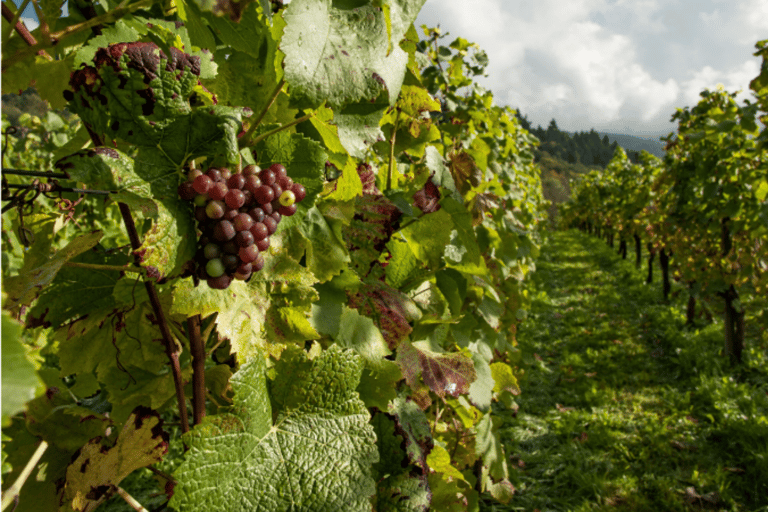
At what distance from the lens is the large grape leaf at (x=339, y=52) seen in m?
0.63

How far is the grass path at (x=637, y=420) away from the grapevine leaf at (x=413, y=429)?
259 cm

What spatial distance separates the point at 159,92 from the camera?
0.66m

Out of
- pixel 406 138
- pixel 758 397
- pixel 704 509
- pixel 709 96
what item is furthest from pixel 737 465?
pixel 709 96

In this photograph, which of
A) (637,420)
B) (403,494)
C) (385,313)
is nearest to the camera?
(403,494)

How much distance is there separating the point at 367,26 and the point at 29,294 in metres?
0.66

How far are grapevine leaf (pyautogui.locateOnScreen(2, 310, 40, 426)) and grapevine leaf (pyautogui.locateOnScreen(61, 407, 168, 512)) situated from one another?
65 cm

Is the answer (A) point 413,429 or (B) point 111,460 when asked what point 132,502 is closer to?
(B) point 111,460

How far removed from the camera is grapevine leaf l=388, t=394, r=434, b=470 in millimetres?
1247

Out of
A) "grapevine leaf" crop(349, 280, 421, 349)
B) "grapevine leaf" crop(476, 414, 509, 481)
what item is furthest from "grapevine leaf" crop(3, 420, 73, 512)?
"grapevine leaf" crop(476, 414, 509, 481)

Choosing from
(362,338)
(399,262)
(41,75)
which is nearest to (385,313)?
(362,338)

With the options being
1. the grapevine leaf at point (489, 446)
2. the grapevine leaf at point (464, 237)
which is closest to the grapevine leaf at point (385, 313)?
the grapevine leaf at point (464, 237)

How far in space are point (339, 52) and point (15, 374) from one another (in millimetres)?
573

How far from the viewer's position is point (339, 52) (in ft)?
2.25

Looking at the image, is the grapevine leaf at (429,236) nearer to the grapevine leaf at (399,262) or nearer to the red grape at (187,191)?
the grapevine leaf at (399,262)
